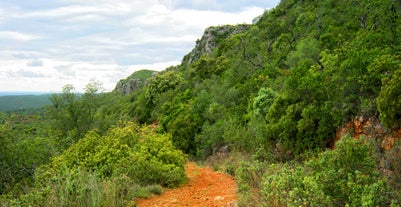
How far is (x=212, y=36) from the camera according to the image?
82.8m

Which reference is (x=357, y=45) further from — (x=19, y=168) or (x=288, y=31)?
(x=288, y=31)

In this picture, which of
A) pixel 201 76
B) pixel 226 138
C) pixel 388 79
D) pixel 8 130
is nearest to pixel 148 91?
pixel 201 76

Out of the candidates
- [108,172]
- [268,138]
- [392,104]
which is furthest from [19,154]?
[392,104]

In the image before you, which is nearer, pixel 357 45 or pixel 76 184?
pixel 76 184

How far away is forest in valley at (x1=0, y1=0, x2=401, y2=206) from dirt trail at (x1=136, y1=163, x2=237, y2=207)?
531 mm

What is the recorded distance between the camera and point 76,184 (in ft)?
29.8

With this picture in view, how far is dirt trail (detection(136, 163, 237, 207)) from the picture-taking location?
1119 cm

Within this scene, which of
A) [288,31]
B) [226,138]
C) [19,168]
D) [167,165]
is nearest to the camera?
[167,165]

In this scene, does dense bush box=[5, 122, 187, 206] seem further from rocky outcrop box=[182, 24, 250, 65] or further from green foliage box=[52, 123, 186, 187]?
rocky outcrop box=[182, 24, 250, 65]

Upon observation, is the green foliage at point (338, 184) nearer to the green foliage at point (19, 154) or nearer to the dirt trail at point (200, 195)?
the dirt trail at point (200, 195)

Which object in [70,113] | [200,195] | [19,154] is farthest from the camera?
[70,113]

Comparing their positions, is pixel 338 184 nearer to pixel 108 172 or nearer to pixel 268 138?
pixel 108 172

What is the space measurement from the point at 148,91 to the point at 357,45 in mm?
39576

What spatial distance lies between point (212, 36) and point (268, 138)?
65907 mm
